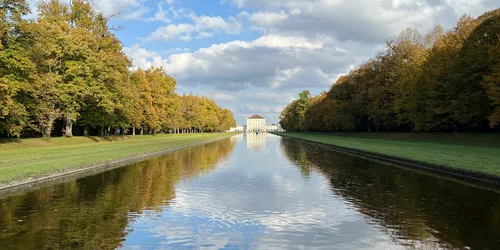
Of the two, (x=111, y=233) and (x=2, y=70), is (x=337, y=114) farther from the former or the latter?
(x=111, y=233)

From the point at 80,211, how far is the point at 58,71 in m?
37.6

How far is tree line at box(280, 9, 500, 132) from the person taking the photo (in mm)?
40156

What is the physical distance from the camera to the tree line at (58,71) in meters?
32.6

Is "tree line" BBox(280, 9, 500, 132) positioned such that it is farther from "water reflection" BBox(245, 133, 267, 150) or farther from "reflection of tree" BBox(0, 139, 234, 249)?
"reflection of tree" BBox(0, 139, 234, 249)

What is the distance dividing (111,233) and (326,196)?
656 centimetres

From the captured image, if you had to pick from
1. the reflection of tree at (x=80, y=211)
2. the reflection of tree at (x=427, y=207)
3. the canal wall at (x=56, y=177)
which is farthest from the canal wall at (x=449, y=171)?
the canal wall at (x=56, y=177)

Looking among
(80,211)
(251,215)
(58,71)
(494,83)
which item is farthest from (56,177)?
(494,83)

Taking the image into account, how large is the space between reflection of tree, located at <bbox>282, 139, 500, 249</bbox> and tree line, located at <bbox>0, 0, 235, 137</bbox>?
85.1 feet

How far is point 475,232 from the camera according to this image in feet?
24.7

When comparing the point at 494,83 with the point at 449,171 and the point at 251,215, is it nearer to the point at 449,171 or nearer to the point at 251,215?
the point at 449,171

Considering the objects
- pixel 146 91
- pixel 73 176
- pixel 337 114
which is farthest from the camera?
pixel 337 114

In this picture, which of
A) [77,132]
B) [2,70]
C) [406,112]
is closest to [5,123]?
[2,70]

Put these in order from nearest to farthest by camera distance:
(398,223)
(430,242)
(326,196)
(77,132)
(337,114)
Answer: (430,242), (398,223), (326,196), (77,132), (337,114)

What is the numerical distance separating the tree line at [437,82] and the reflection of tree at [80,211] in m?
33.8
